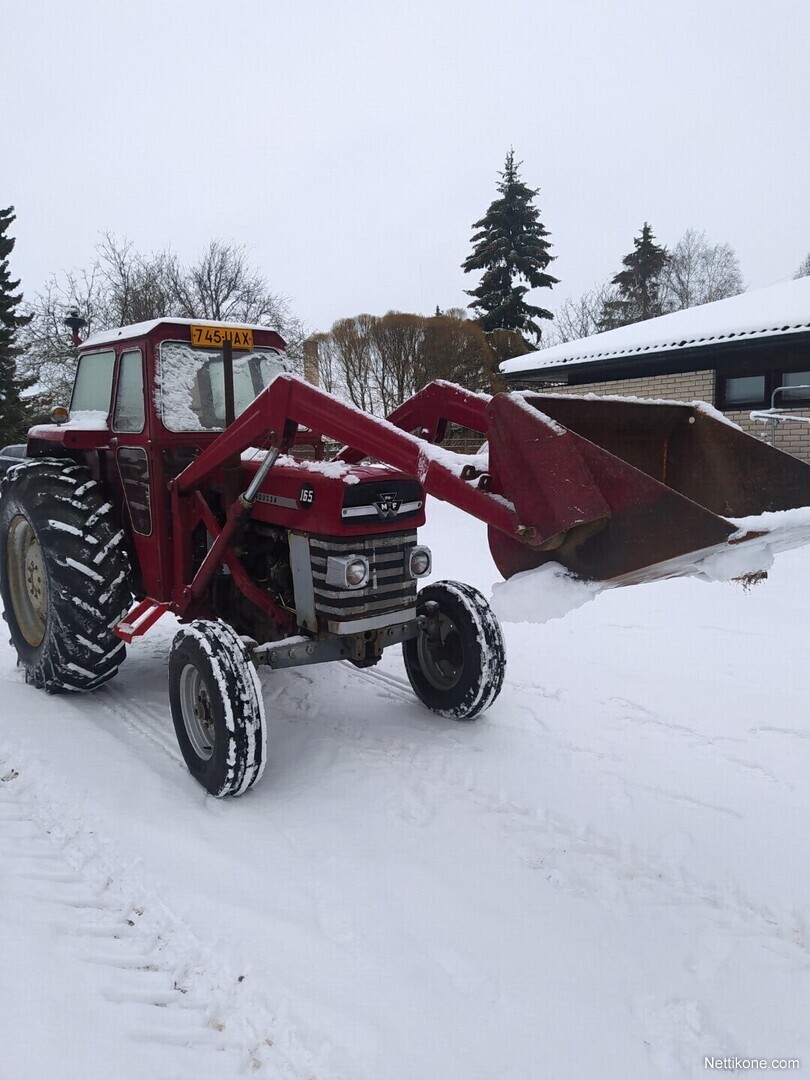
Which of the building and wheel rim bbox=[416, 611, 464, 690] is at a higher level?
the building

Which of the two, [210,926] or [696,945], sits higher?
[210,926]

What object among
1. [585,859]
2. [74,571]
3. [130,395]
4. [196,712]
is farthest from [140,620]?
[585,859]

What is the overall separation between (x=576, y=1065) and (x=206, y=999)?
3.51ft

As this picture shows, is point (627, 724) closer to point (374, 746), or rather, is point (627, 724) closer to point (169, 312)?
point (374, 746)

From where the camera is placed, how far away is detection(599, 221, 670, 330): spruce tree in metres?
35.5

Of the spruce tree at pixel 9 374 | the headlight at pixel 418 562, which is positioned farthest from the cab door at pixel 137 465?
the spruce tree at pixel 9 374

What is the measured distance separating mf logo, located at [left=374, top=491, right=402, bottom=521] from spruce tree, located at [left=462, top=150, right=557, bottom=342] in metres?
22.5

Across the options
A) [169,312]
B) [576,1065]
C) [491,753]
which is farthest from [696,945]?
[169,312]

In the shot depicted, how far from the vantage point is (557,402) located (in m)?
2.83

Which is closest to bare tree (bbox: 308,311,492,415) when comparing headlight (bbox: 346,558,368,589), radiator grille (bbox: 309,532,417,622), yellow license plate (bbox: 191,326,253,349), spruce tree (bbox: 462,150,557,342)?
spruce tree (bbox: 462,150,557,342)

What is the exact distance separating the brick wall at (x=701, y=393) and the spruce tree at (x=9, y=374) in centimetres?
1721

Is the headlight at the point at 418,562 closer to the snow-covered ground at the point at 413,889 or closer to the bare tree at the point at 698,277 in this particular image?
the snow-covered ground at the point at 413,889

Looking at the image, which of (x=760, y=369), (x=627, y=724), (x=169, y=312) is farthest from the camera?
(x=169, y=312)

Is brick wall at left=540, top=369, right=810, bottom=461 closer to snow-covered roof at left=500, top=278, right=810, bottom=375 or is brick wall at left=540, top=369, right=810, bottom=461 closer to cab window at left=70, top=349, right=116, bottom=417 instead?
snow-covered roof at left=500, top=278, right=810, bottom=375
